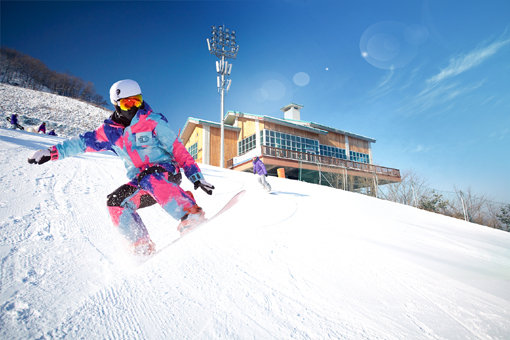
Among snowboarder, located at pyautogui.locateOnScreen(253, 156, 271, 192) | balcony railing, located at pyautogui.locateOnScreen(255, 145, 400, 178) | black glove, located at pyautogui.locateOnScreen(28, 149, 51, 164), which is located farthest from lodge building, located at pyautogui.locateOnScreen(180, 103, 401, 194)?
black glove, located at pyautogui.locateOnScreen(28, 149, 51, 164)

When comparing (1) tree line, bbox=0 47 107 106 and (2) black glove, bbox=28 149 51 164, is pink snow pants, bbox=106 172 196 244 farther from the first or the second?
(1) tree line, bbox=0 47 107 106

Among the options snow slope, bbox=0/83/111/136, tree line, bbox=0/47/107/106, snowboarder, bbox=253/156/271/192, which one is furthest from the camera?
tree line, bbox=0/47/107/106

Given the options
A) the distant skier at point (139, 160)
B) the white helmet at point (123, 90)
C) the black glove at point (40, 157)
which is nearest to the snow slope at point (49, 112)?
the black glove at point (40, 157)

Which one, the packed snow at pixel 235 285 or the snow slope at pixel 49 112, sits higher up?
the snow slope at pixel 49 112

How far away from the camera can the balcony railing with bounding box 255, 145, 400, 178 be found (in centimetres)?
1652

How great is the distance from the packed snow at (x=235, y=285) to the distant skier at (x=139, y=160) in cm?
20

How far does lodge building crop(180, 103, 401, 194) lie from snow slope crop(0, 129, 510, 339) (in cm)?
1388

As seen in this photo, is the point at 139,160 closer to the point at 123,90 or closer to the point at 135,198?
the point at 135,198

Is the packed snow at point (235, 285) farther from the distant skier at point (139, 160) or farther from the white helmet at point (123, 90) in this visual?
the white helmet at point (123, 90)

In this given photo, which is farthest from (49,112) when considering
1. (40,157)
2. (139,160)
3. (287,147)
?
(139,160)

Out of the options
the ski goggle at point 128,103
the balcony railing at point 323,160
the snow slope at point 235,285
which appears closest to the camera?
the snow slope at point 235,285

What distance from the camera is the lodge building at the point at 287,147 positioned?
16.7 metres

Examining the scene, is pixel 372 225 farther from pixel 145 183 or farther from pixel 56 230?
pixel 56 230

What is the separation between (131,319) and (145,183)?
1.04 meters
